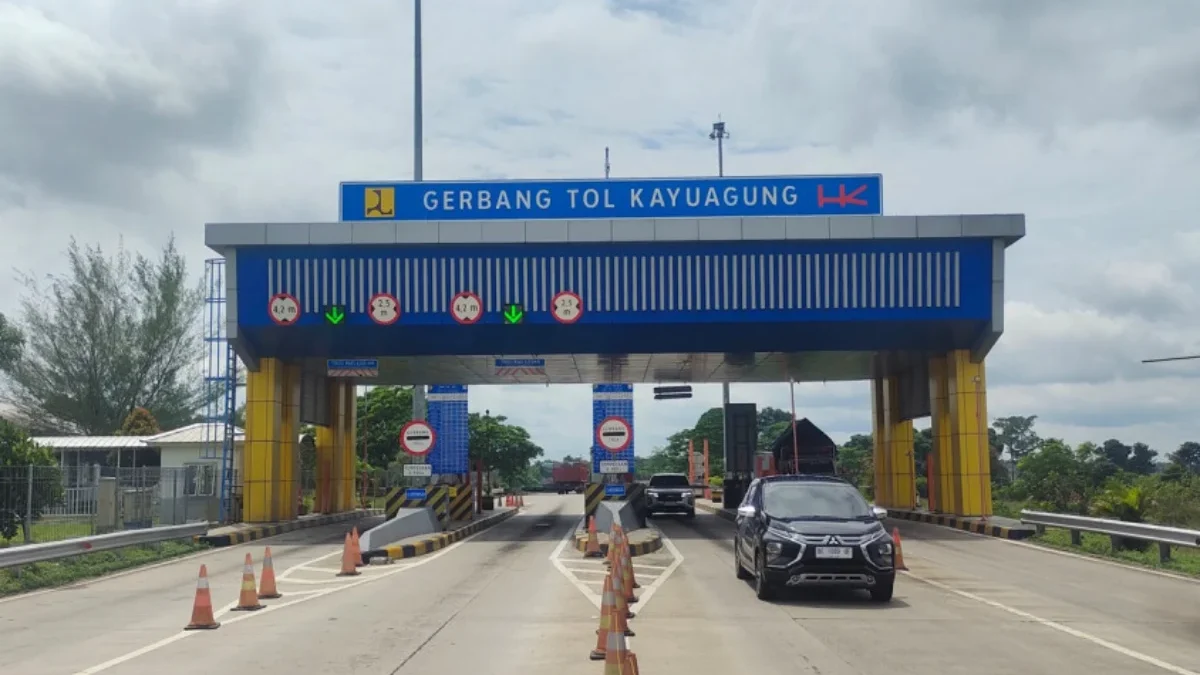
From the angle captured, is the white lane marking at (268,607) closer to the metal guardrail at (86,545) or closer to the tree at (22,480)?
the metal guardrail at (86,545)

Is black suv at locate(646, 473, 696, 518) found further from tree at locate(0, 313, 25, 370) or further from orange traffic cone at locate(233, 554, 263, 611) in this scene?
tree at locate(0, 313, 25, 370)

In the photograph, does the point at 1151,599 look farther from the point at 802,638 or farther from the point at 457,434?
the point at 457,434

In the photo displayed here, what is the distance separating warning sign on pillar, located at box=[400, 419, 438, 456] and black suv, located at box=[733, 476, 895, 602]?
11.9m

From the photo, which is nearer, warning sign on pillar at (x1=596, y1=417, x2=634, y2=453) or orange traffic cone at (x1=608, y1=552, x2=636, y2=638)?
orange traffic cone at (x1=608, y1=552, x2=636, y2=638)

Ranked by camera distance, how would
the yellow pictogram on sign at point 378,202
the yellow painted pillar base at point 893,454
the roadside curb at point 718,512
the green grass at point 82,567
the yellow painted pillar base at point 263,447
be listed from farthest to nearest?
the roadside curb at point 718,512
the yellow painted pillar base at point 893,454
the yellow painted pillar base at point 263,447
the yellow pictogram on sign at point 378,202
the green grass at point 82,567

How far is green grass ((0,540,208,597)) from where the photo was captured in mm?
17375

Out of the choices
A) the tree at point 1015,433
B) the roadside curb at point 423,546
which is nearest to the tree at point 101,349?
the roadside curb at point 423,546

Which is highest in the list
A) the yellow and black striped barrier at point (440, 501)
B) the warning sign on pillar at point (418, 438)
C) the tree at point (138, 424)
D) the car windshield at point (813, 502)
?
the tree at point (138, 424)

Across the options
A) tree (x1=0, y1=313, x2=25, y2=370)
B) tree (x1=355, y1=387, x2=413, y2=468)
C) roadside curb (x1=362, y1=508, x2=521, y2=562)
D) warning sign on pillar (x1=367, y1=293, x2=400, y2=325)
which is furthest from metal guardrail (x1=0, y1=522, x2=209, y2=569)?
tree (x1=355, y1=387, x2=413, y2=468)

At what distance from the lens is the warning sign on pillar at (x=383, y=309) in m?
28.0

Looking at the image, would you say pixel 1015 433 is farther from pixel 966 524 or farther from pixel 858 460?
pixel 966 524

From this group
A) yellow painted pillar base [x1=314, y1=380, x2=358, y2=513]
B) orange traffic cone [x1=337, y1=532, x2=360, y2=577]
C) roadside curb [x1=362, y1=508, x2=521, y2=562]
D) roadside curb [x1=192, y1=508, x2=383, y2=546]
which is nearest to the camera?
orange traffic cone [x1=337, y1=532, x2=360, y2=577]

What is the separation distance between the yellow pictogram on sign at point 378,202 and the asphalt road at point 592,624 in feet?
37.0

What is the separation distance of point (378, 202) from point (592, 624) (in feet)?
61.2
